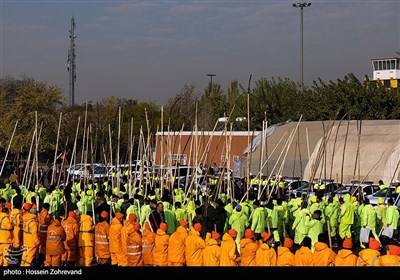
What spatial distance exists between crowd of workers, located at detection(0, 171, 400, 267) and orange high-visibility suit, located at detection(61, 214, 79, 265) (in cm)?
2

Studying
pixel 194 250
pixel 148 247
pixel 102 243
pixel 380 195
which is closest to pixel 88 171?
pixel 380 195

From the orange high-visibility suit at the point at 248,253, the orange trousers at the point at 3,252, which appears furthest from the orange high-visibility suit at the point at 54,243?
the orange high-visibility suit at the point at 248,253

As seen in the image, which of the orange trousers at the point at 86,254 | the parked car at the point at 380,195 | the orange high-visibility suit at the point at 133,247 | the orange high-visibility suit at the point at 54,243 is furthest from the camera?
the parked car at the point at 380,195

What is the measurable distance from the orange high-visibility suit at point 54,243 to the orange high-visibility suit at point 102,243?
2.63 ft

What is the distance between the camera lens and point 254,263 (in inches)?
482

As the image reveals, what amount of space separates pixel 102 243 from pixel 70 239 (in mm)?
711

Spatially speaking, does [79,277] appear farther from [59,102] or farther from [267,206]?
[59,102]

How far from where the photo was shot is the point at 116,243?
1513 cm

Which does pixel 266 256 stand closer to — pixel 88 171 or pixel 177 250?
pixel 177 250

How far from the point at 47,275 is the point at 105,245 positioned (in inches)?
304

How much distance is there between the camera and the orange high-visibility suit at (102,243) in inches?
611

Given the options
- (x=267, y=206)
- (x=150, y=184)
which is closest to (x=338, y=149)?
(x=150, y=184)

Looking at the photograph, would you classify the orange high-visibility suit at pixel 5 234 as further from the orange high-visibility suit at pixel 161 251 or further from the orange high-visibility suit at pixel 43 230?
the orange high-visibility suit at pixel 161 251

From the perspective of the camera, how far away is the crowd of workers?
12.3 meters
